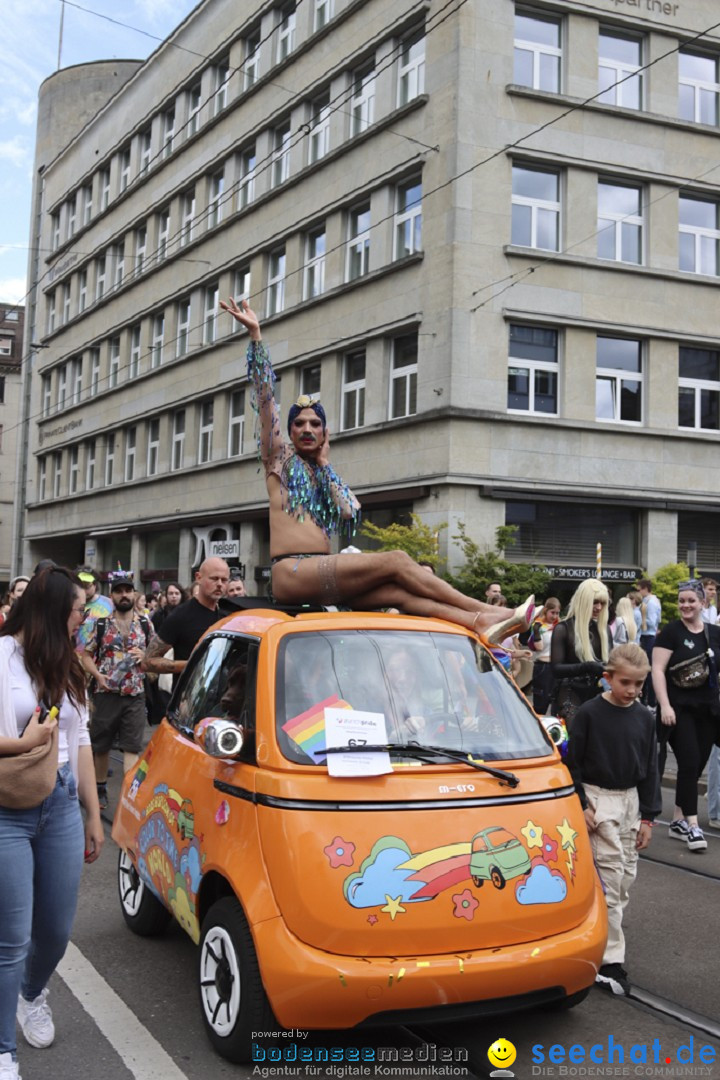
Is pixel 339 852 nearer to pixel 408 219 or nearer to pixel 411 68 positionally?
pixel 408 219

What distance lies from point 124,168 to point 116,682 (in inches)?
1401

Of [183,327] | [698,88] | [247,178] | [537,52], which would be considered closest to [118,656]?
[537,52]

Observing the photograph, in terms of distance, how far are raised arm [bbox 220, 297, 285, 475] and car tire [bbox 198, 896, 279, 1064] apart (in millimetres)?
2562

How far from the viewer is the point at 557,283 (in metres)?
21.4

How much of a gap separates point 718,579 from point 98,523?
24.4 m

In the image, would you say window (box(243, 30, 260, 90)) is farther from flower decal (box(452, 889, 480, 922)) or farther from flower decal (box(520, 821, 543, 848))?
flower decal (box(452, 889, 480, 922))

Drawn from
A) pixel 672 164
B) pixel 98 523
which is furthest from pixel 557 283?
pixel 98 523

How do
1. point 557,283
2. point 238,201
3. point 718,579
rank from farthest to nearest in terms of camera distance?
point 238,201
point 718,579
point 557,283

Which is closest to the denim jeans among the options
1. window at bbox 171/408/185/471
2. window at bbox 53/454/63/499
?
window at bbox 171/408/185/471

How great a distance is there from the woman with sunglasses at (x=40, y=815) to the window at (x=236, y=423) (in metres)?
25.8

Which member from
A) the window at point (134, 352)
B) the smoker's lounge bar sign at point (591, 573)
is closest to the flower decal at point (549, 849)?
the smoker's lounge bar sign at point (591, 573)

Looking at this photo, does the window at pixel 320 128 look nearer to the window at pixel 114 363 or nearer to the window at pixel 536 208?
the window at pixel 536 208

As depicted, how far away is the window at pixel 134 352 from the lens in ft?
123

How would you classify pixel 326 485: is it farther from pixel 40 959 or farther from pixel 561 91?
pixel 561 91
